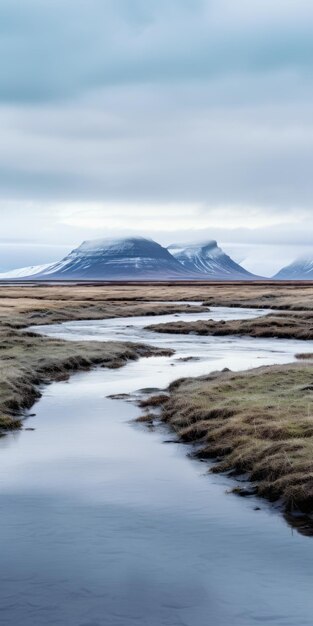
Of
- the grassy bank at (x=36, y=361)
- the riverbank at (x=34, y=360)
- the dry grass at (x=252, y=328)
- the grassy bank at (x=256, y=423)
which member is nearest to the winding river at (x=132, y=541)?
the grassy bank at (x=256, y=423)

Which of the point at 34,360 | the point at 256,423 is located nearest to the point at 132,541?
the point at 256,423

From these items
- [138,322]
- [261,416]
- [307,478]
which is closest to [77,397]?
[261,416]

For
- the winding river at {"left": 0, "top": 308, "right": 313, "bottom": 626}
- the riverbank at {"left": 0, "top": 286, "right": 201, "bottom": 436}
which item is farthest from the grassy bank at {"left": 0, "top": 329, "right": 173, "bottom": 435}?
the winding river at {"left": 0, "top": 308, "right": 313, "bottom": 626}

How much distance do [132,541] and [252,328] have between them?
2297 inches

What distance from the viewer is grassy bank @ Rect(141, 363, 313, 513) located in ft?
63.9

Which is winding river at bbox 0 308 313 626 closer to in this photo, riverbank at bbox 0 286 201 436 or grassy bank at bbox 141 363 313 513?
grassy bank at bbox 141 363 313 513

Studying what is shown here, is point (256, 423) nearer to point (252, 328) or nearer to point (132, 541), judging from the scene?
point (132, 541)

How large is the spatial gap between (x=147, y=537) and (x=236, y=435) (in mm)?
8931

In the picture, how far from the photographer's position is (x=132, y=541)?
15.8 metres

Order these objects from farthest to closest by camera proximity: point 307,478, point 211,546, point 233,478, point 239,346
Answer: point 239,346 < point 233,478 < point 307,478 < point 211,546

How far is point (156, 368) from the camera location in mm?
45281

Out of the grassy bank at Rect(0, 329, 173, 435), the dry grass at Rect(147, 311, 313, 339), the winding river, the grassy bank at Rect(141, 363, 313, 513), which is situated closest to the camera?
the winding river

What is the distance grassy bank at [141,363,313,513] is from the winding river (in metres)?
0.94

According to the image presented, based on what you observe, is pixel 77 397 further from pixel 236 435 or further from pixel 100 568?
pixel 100 568
